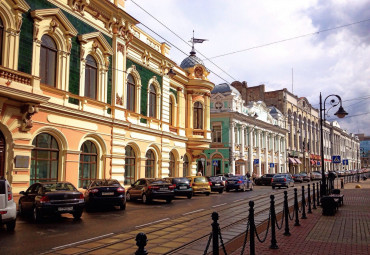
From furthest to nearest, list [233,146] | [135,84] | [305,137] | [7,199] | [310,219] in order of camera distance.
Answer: [305,137] < [233,146] < [135,84] < [310,219] < [7,199]

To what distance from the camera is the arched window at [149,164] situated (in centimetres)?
2603

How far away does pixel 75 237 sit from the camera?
30.6ft

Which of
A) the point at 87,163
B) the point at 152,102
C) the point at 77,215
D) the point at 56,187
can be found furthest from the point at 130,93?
the point at 77,215

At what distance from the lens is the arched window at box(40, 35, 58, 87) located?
1731 cm

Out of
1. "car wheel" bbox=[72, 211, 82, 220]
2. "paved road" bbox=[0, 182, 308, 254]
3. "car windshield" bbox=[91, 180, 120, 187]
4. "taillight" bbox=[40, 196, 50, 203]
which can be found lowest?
"paved road" bbox=[0, 182, 308, 254]

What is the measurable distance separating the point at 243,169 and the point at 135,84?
2642 centimetres

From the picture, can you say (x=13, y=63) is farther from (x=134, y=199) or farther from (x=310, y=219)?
(x=310, y=219)

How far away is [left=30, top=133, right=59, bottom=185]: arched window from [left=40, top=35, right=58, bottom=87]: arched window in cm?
272

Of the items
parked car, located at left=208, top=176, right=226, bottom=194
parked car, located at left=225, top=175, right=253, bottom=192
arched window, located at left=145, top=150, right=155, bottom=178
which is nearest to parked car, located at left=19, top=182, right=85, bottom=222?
arched window, located at left=145, top=150, right=155, bottom=178

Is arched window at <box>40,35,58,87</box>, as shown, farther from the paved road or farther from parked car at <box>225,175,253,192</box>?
parked car at <box>225,175,253,192</box>

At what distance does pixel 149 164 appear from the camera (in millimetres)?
26328

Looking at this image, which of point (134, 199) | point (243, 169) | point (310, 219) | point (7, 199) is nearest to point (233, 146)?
point (243, 169)

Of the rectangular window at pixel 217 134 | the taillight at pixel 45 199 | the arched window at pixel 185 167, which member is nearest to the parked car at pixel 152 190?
the taillight at pixel 45 199

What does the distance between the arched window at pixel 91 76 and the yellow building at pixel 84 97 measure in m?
0.06
